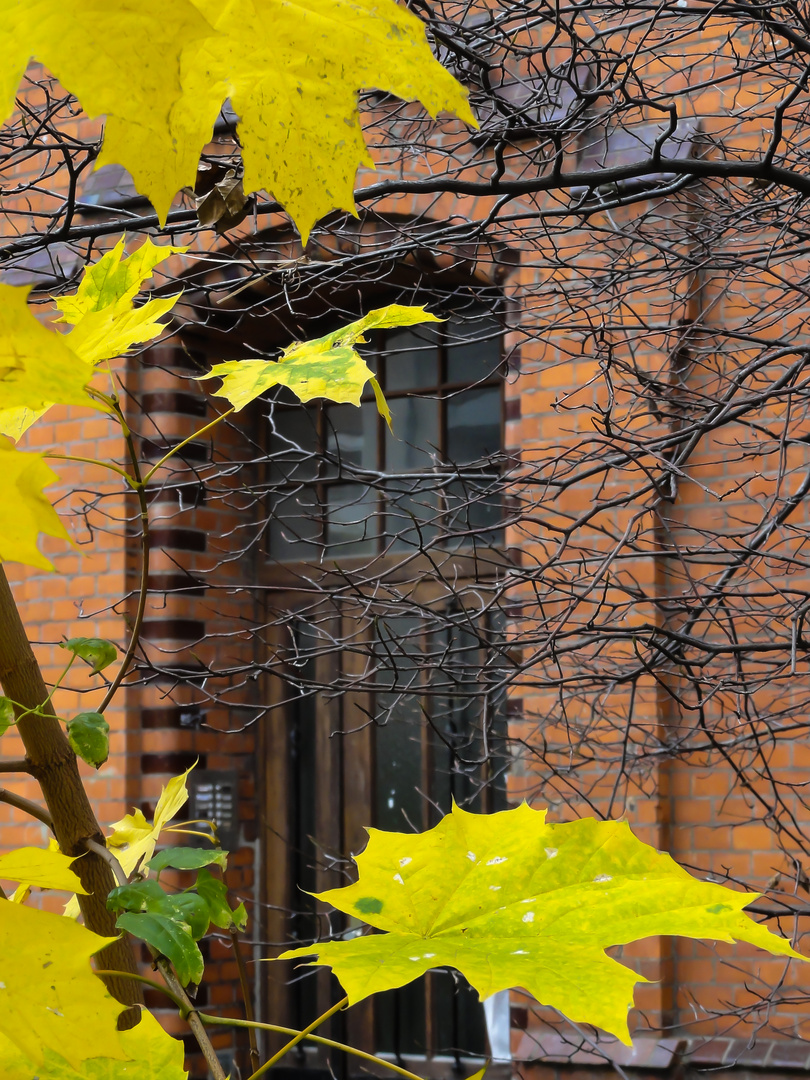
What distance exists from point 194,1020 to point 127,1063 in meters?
0.07

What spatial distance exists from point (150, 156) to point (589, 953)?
0.38m

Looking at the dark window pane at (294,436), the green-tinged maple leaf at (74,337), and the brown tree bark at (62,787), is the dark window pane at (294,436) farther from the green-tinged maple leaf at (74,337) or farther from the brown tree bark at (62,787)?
the brown tree bark at (62,787)

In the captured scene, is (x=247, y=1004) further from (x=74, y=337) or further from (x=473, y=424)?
(x=473, y=424)

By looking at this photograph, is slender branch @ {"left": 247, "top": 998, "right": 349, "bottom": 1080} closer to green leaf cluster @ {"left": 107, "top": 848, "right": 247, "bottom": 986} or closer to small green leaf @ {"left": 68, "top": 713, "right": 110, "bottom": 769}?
green leaf cluster @ {"left": 107, "top": 848, "right": 247, "bottom": 986}

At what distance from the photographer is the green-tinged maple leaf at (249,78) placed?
42 cm

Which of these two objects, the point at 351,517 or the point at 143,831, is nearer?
the point at 143,831

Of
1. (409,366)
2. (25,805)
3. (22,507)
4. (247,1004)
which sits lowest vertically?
(247,1004)

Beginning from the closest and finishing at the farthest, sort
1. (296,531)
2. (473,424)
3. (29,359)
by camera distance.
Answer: (29,359) → (473,424) → (296,531)

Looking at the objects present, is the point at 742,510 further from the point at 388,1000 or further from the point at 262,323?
the point at 388,1000

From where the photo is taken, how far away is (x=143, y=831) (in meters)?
0.83

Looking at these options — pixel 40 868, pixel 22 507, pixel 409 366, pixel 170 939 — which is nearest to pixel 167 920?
pixel 170 939

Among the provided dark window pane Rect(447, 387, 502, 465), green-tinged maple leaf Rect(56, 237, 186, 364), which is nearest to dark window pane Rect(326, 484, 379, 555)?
dark window pane Rect(447, 387, 502, 465)

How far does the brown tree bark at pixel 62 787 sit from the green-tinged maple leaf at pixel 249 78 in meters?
0.22

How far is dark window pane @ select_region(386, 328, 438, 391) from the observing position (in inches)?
142
